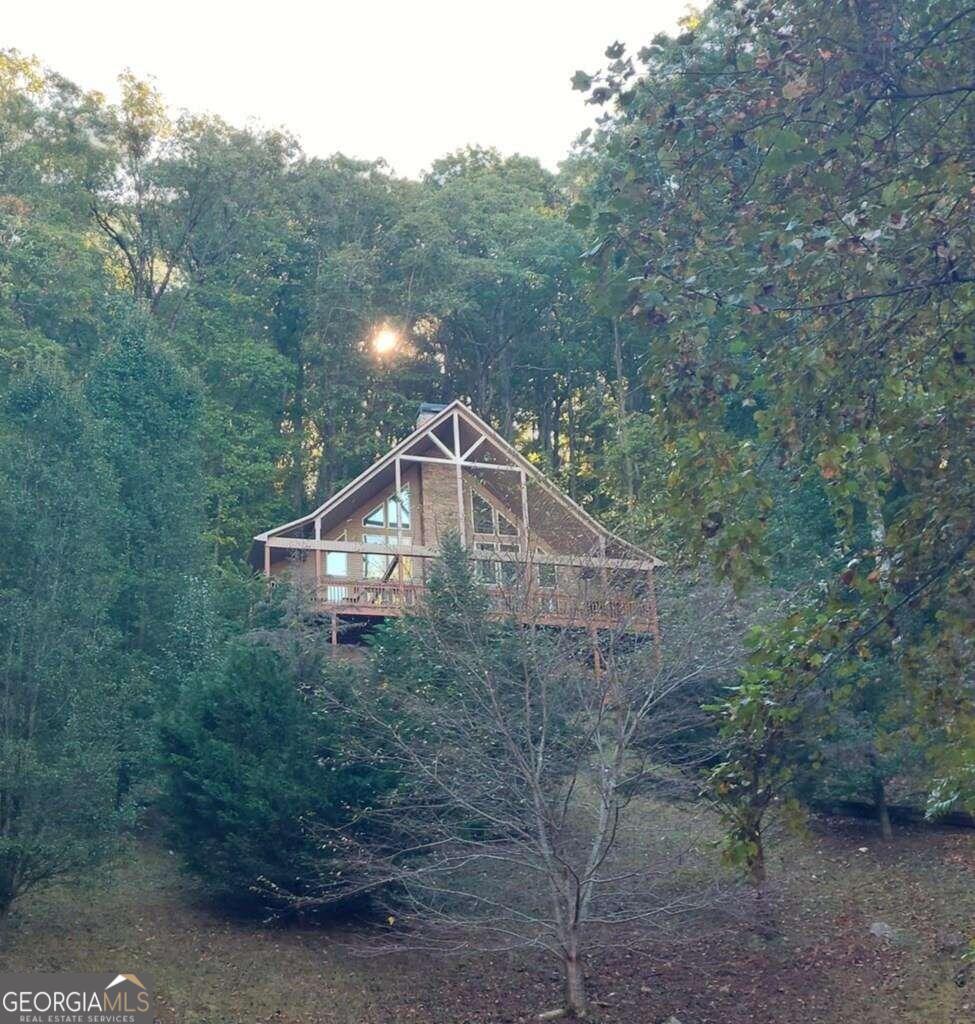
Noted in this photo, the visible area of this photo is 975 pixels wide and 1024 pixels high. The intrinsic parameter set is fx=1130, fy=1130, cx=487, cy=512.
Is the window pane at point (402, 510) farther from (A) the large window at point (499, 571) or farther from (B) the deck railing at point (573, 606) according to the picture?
(B) the deck railing at point (573, 606)

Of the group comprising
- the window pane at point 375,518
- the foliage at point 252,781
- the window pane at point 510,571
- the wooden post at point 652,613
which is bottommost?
the foliage at point 252,781

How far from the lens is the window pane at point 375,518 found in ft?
83.3

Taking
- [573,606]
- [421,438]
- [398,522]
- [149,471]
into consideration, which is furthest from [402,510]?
[573,606]

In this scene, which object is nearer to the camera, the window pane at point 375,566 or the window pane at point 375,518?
the window pane at point 375,566

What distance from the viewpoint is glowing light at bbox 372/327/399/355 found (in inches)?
1375

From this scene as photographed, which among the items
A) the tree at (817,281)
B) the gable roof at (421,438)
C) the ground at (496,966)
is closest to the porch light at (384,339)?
the gable roof at (421,438)

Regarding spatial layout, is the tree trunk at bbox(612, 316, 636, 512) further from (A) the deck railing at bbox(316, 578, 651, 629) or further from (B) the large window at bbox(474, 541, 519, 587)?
(A) the deck railing at bbox(316, 578, 651, 629)

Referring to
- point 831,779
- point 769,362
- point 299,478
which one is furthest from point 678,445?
point 299,478

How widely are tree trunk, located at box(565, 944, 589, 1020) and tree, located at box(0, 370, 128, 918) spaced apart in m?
4.93

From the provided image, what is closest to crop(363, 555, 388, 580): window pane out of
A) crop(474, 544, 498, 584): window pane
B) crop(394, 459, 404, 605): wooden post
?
crop(394, 459, 404, 605): wooden post

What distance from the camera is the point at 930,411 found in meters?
6.65

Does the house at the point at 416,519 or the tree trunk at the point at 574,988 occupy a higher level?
the house at the point at 416,519

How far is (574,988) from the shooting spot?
10.9 metres

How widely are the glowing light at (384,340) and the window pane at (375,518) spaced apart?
1070cm
